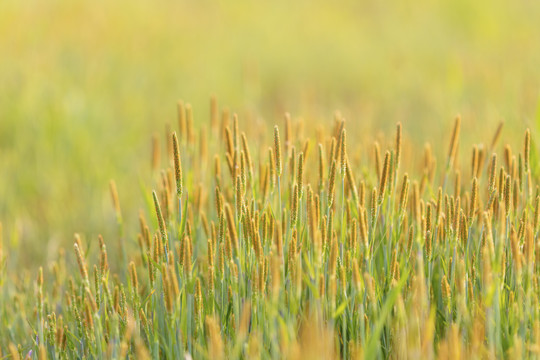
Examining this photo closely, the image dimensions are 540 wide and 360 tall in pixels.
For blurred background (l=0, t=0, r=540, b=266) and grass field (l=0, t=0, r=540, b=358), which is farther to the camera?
blurred background (l=0, t=0, r=540, b=266)

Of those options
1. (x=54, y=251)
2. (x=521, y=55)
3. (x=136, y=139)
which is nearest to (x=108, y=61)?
(x=136, y=139)

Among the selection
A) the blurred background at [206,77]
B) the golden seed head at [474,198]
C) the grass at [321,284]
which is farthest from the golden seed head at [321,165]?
the blurred background at [206,77]

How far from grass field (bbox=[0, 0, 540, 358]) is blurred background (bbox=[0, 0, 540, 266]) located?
21mm

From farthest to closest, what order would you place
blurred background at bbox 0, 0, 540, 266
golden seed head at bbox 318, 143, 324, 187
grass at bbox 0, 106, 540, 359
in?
blurred background at bbox 0, 0, 540, 266 < golden seed head at bbox 318, 143, 324, 187 < grass at bbox 0, 106, 540, 359

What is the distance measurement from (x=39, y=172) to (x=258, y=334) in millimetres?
2424

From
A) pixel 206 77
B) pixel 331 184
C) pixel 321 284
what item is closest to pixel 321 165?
pixel 331 184

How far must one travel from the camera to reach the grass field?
1413 millimetres

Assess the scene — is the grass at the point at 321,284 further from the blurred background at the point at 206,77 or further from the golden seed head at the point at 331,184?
the blurred background at the point at 206,77

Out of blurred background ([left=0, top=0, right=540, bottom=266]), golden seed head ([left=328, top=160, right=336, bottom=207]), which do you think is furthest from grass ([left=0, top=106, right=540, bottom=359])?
blurred background ([left=0, top=0, right=540, bottom=266])

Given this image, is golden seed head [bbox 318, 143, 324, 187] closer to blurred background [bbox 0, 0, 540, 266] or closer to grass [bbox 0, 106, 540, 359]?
grass [bbox 0, 106, 540, 359]

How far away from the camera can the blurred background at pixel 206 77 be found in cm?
336

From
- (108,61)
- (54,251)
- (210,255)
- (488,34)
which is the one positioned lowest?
(54,251)

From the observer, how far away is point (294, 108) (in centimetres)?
480

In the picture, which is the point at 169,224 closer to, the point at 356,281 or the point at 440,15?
the point at 356,281
